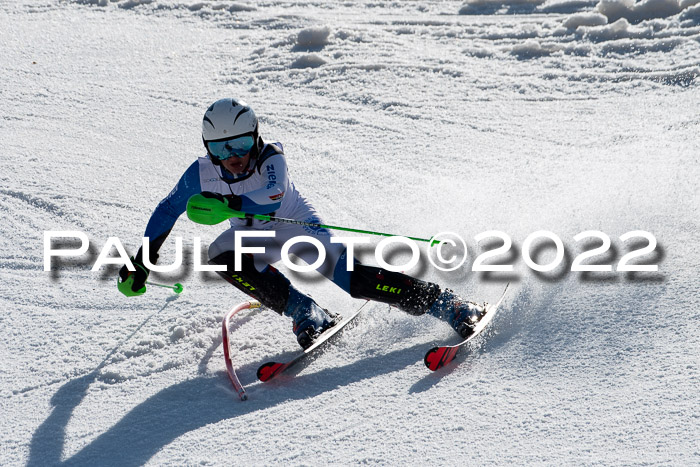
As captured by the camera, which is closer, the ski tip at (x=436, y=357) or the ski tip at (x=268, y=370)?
the ski tip at (x=436, y=357)

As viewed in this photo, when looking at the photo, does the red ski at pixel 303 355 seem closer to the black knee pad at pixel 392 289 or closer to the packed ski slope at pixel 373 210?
the packed ski slope at pixel 373 210

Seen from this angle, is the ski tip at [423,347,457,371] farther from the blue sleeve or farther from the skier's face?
the blue sleeve

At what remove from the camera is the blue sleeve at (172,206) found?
3.92 m

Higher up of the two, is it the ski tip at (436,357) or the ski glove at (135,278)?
the ski glove at (135,278)

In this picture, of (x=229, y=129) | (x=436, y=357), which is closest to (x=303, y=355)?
(x=436, y=357)

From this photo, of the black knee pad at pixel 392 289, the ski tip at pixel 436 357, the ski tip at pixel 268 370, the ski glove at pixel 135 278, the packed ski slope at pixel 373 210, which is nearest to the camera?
the packed ski slope at pixel 373 210

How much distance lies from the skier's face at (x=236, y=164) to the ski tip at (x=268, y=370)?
93 centimetres

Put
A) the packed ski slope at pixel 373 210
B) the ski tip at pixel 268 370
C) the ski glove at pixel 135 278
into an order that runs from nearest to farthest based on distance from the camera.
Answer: the packed ski slope at pixel 373 210, the ski tip at pixel 268 370, the ski glove at pixel 135 278

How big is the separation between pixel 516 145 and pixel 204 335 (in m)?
3.48

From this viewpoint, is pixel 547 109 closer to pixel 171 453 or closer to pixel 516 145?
pixel 516 145

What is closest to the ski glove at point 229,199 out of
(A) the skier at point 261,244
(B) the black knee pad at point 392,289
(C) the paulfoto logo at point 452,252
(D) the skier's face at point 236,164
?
(A) the skier at point 261,244

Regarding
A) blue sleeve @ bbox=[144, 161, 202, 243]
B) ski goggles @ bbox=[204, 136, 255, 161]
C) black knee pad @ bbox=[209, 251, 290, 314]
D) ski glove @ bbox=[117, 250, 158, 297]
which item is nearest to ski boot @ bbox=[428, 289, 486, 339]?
black knee pad @ bbox=[209, 251, 290, 314]

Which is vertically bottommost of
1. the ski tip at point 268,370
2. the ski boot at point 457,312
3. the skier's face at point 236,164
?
the ski tip at point 268,370

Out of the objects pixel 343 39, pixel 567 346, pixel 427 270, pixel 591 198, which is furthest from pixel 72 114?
pixel 567 346
